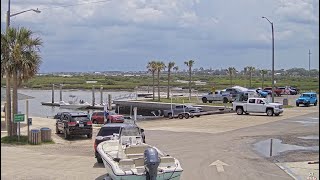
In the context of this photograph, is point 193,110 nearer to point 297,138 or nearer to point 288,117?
point 288,117

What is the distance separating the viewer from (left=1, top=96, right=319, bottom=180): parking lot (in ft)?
57.3

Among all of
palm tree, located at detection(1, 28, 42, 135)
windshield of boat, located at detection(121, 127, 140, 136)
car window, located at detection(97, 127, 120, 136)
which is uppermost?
palm tree, located at detection(1, 28, 42, 135)

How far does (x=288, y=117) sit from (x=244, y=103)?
457cm

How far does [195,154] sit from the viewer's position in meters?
22.5

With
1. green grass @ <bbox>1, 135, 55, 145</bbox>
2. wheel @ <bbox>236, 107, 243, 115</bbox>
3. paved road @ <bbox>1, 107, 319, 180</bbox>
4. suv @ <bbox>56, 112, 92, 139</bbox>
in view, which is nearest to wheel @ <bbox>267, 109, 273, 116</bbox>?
wheel @ <bbox>236, 107, 243, 115</bbox>

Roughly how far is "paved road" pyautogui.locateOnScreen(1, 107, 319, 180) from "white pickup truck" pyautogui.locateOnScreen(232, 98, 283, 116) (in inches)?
284

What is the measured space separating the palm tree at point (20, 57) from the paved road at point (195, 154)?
3.69 m

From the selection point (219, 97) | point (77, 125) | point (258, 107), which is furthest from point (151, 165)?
point (219, 97)

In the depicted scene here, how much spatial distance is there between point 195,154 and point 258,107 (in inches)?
982

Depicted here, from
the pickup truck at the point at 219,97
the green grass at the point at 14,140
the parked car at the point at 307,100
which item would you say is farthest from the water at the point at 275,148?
the pickup truck at the point at 219,97

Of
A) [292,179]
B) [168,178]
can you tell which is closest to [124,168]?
[168,178]

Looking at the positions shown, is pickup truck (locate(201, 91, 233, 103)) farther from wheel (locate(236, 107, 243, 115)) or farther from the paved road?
the paved road

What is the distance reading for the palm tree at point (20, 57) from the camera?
26.0 meters

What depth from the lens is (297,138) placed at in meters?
28.8
